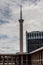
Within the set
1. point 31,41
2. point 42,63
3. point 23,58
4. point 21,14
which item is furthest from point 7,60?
point 31,41

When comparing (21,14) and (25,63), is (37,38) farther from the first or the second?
(25,63)

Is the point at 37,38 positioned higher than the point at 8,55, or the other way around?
the point at 37,38

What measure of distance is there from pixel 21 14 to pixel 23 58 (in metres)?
12.9

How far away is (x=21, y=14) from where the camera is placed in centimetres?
3694

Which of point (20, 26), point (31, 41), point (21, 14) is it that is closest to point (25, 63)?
point (20, 26)

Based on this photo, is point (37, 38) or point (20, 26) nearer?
point (20, 26)

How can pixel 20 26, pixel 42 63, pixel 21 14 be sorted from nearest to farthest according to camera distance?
pixel 42 63, pixel 20 26, pixel 21 14

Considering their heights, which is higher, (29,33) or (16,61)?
(29,33)

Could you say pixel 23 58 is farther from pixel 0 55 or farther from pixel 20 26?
pixel 20 26

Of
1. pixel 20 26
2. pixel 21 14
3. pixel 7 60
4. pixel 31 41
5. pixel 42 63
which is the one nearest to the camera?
pixel 42 63

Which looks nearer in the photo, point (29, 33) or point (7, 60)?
point (7, 60)

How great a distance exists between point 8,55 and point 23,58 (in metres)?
2.47

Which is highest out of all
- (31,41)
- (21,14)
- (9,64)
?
(21,14)

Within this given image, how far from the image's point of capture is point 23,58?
2691cm
